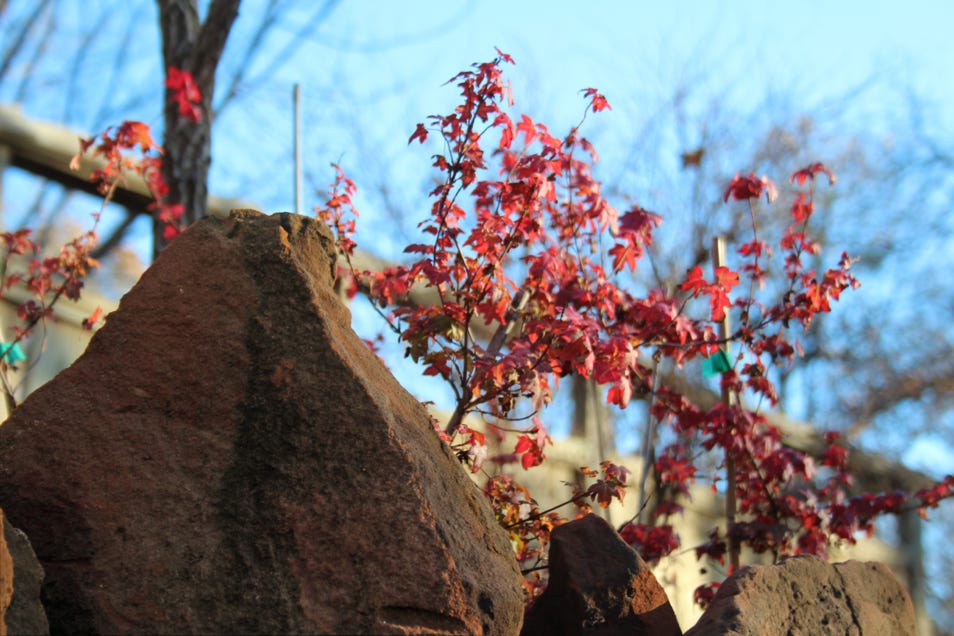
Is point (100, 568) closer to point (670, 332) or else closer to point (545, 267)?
point (545, 267)

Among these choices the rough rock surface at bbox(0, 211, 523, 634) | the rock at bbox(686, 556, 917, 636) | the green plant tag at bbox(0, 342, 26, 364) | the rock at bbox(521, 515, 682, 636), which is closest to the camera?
the rough rock surface at bbox(0, 211, 523, 634)

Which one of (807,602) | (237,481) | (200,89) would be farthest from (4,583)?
(200,89)

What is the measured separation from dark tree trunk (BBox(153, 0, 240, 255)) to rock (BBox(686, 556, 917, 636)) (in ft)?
11.0

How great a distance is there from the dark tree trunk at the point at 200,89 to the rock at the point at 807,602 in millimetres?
3353

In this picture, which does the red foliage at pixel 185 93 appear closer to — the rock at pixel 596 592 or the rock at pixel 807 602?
the rock at pixel 596 592

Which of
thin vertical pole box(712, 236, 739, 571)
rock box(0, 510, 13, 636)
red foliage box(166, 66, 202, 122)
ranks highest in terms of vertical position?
red foliage box(166, 66, 202, 122)

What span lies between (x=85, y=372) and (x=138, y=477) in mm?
317

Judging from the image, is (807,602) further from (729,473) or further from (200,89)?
(200,89)

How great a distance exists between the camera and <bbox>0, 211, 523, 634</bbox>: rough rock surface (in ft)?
7.76

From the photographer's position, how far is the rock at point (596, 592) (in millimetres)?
3061

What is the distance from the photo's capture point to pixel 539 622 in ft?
10.5

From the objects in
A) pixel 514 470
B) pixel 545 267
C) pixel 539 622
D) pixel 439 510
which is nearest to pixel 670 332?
pixel 545 267

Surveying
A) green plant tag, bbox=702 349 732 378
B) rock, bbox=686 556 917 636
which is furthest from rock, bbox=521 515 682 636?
green plant tag, bbox=702 349 732 378

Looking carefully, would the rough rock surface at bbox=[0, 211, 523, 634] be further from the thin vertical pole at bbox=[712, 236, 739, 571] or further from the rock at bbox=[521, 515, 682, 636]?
the thin vertical pole at bbox=[712, 236, 739, 571]
